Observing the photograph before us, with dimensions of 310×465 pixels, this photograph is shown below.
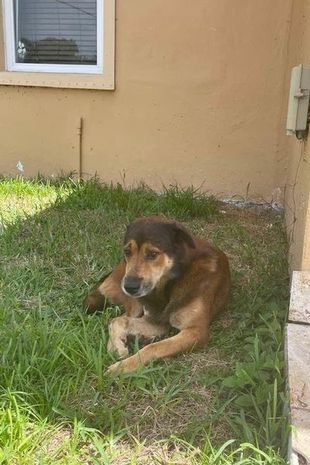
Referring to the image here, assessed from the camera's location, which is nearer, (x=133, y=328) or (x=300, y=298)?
(x=300, y=298)

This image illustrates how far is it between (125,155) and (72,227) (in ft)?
5.15

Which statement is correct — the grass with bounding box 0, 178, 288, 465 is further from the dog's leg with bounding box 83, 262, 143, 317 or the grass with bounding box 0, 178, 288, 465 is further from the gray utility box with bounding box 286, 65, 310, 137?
the gray utility box with bounding box 286, 65, 310, 137

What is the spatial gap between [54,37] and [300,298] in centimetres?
457

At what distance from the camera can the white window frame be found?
18.1ft

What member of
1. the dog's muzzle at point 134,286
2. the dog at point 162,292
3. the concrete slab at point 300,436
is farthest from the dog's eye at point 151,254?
the concrete slab at point 300,436

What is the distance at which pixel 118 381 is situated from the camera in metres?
2.33

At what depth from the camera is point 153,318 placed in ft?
9.41

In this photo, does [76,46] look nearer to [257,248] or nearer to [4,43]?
[4,43]

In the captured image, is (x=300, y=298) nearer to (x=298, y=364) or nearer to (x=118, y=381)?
(x=298, y=364)

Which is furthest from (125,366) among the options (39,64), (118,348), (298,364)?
(39,64)

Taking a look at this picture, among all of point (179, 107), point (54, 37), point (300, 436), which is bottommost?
point (300, 436)

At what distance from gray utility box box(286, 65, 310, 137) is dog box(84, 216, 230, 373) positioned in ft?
2.88

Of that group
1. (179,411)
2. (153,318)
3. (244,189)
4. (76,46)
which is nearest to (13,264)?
(153,318)

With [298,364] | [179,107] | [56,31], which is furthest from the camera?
[56,31]
